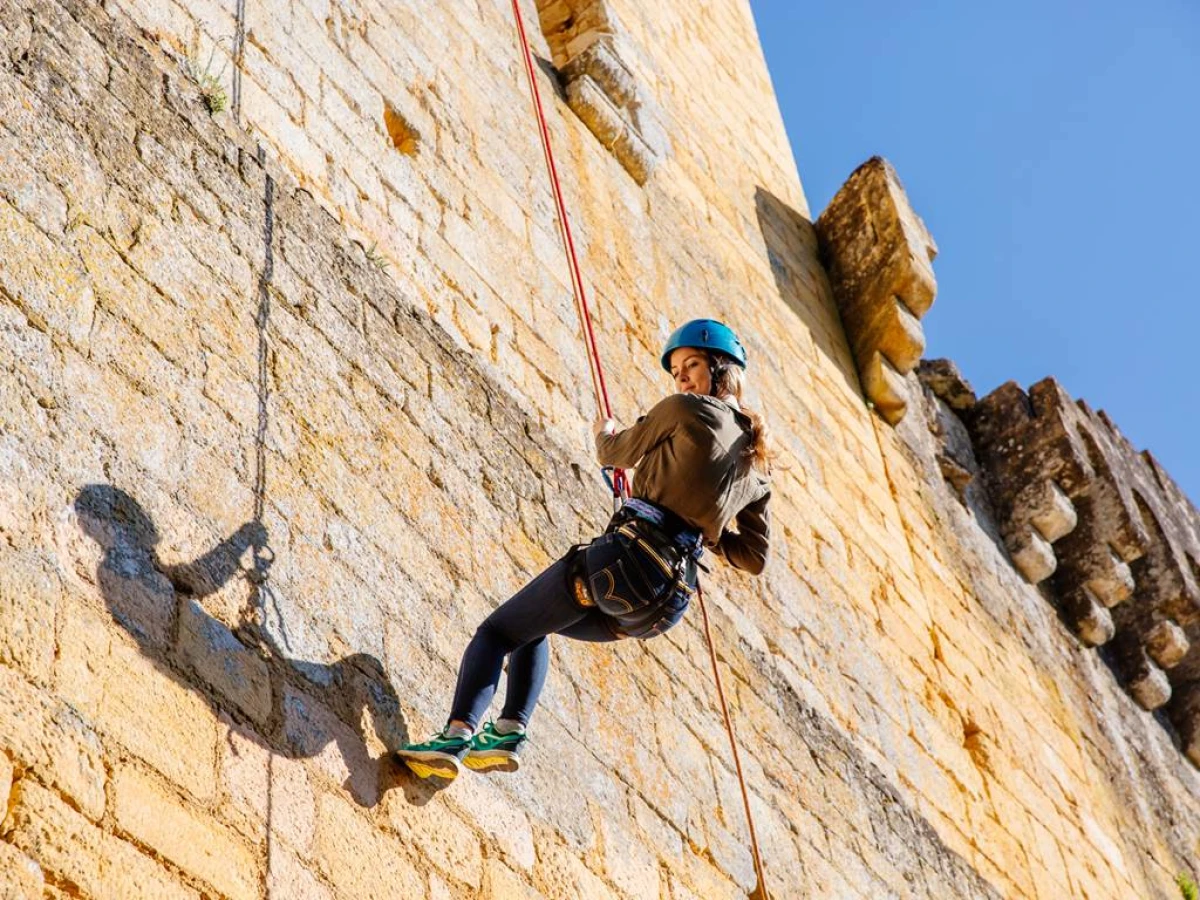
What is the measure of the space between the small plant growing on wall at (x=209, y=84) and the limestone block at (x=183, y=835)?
6.16ft

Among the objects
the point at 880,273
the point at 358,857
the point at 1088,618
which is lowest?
the point at 358,857

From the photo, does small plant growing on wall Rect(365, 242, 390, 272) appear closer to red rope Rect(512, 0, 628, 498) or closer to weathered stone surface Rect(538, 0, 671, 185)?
red rope Rect(512, 0, 628, 498)

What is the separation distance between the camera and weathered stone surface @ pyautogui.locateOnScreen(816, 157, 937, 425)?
834cm

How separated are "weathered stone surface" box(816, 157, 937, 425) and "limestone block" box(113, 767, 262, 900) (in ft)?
18.4

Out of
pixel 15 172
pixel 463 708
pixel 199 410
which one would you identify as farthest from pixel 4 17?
pixel 463 708

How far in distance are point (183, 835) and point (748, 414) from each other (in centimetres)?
164

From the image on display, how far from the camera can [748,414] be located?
3.99m

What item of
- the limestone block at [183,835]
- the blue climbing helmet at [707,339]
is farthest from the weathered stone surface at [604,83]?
the limestone block at [183,835]

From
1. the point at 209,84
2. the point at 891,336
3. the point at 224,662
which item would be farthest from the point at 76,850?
the point at 891,336

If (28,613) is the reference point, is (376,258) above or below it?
above

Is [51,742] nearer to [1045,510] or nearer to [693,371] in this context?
[693,371]

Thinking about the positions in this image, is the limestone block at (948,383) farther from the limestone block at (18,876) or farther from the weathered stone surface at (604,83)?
the limestone block at (18,876)

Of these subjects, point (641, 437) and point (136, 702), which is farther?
point (641, 437)

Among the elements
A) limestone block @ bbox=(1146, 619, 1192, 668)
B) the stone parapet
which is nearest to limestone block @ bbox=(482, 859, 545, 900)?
the stone parapet
